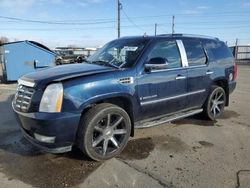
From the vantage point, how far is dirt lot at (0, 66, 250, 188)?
373cm

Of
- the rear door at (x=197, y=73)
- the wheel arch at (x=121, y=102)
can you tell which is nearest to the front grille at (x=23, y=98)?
the wheel arch at (x=121, y=102)

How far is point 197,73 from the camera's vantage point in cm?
572

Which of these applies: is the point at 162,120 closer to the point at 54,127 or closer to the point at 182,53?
the point at 182,53

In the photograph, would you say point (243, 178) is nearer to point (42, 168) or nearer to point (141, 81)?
point (141, 81)

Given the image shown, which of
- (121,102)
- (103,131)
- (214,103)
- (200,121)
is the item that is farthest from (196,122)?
(103,131)

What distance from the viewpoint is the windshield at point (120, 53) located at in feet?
15.8

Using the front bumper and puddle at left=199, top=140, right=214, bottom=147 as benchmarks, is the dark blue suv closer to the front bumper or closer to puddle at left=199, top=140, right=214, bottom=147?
the front bumper

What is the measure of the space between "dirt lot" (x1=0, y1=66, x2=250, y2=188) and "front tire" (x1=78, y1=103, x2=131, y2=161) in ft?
0.55

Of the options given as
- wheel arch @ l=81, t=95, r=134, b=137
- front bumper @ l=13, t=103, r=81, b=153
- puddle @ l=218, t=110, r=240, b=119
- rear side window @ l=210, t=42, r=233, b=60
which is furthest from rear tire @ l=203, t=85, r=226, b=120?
front bumper @ l=13, t=103, r=81, b=153

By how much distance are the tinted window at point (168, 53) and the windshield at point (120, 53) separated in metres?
0.22

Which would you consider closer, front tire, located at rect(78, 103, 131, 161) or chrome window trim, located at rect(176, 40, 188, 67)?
front tire, located at rect(78, 103, 131, 161)

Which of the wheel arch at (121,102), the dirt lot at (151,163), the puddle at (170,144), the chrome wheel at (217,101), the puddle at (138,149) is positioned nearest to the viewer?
the dirt lot at (151,163)

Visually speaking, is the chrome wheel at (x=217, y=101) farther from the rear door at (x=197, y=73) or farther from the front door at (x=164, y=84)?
the front door at (x=164, y=84)

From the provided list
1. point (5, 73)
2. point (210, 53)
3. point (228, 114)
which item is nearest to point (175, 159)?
point (210, 53)
